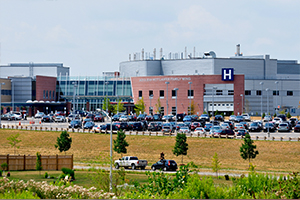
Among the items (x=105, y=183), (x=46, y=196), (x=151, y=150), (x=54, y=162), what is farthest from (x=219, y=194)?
(x=151, y=150)

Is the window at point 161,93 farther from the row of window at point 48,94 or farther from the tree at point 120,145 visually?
the tree at point 120,145

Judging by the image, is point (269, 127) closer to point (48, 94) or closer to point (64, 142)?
point (64, 142)

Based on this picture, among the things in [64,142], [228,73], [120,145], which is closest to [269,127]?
[120,145]

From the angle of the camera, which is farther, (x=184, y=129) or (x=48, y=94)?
(x=48, y=94)

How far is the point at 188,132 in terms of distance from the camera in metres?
68.4

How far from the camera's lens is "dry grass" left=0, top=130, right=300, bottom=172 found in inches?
2100

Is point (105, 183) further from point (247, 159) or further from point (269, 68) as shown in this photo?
point (269, 68)

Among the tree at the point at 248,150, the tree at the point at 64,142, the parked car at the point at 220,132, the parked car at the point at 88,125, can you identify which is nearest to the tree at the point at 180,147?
the tree at the point at 248,150

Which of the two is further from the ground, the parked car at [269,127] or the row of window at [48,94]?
the row of window at [48,94]

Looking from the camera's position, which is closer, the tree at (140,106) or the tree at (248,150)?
the tree at (248,150)

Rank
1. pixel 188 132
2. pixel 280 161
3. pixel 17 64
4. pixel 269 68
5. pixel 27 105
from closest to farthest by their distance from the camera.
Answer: pixel 280 161 → pixel 188 132 → pixel 27 105 → pixel 269 68 → pixel 17 64

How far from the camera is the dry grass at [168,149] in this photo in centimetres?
Answer: 5334

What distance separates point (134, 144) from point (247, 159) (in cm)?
1580

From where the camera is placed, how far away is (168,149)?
2343 inches
